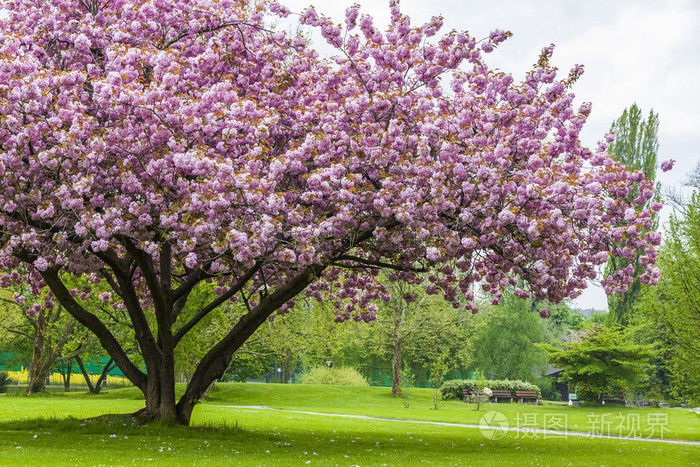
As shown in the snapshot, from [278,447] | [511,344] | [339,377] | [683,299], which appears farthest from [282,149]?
[511,344]

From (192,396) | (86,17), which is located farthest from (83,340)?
(86,17)

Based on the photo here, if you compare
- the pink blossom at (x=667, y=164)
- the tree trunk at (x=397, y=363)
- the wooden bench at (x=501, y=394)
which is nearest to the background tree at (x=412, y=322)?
the tree trunk at (x=397, y=363)

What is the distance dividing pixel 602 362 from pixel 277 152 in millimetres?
33405

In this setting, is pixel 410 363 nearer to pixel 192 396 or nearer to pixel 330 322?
pixel 330 322

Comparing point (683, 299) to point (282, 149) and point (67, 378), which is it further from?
point (67, 378)

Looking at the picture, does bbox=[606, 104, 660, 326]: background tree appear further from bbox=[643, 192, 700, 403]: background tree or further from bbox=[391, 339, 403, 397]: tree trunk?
bbox=[643, 192, 700, 403]: background tree

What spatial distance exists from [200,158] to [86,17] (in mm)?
4839

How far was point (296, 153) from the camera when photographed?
408 inches

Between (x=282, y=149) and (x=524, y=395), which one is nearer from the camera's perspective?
(x=282, y=149)

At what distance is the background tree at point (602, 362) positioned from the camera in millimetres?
38094

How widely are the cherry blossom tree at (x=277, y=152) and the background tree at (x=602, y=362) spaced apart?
28.1 meters

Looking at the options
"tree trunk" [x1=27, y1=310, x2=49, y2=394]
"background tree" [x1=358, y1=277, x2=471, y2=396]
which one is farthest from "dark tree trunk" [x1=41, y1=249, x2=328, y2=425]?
"background tree" [x1=358, y1=277, x2=471, y2=396]

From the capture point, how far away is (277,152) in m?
12.7

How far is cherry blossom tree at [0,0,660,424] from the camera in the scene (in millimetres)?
9883
